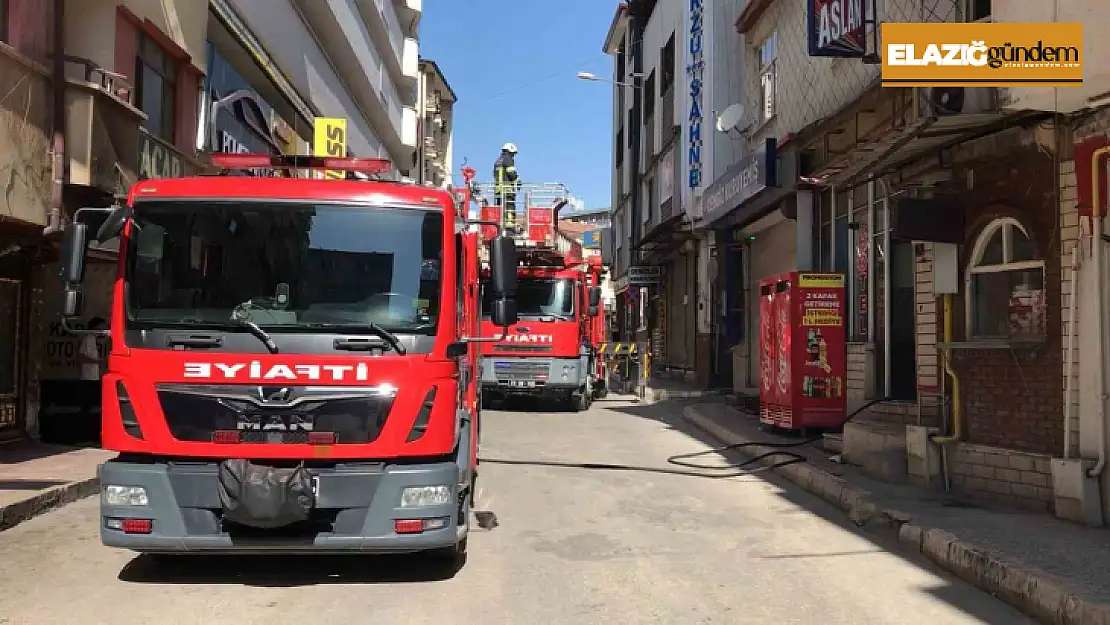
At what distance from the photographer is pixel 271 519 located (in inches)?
201

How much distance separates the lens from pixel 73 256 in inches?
218

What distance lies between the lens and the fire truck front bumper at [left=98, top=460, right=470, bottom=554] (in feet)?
17.0

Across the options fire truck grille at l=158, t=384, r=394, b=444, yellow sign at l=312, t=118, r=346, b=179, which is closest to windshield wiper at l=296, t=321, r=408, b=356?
fire truck grille at l=158, t=384, r=394, b=444

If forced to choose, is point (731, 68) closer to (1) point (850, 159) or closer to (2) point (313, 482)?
(1) point (850, 159)

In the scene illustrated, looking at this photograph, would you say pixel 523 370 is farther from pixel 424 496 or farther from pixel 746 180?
pixel 424 496

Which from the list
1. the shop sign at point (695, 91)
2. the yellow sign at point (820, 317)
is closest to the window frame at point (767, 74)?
the shop sign at point (695, 91)

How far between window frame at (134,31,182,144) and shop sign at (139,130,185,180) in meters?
0.26

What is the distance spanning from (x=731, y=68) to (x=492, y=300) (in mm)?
16806

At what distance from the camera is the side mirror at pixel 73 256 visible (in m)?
5.52

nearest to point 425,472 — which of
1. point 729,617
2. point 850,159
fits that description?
point 729,617

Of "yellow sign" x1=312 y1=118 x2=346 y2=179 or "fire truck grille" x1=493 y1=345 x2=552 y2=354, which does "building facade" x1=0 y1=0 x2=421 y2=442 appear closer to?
"yellow sign" x1=312 y1=118 x2=346 y2=179

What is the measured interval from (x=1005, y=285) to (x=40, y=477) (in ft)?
31.9

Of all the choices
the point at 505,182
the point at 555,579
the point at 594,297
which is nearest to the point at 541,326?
the point at 594,297

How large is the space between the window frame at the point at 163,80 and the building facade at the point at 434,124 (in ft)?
93.8
